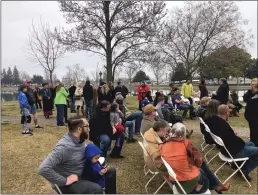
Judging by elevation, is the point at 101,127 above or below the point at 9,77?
below

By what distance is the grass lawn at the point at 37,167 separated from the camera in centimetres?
499

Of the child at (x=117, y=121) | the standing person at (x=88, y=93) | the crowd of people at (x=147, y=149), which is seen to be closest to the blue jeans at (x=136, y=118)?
the crowd of people at (x=147, y=149)

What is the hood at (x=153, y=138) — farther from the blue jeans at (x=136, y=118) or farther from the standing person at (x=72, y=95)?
the standing person at (x=72, y=95)

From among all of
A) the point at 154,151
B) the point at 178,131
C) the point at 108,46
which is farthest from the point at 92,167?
the point at 108,46

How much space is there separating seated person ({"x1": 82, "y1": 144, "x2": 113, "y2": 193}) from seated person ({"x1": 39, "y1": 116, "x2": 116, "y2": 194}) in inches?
2.8

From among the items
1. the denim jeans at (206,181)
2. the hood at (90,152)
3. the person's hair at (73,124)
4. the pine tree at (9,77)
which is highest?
the pine tree at (9,77)

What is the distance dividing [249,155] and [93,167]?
307cm

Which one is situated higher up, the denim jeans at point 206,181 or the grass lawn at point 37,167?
the denim jeans at point 206,181

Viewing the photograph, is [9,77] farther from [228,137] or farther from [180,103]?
[228,137]

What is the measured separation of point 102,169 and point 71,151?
0.51 m

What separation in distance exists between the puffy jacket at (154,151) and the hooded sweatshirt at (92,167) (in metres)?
0.92

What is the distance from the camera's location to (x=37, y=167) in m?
5.94

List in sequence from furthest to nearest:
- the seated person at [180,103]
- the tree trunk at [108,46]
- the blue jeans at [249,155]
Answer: the tree trunk at [108,46], the seated person at [180,103], the blue jeans at [249,155]

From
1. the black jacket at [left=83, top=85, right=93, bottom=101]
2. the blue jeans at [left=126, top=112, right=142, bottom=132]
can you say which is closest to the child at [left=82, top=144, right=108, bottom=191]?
the blue jeans at [left=126, top=112, right=142, bottom=132]
